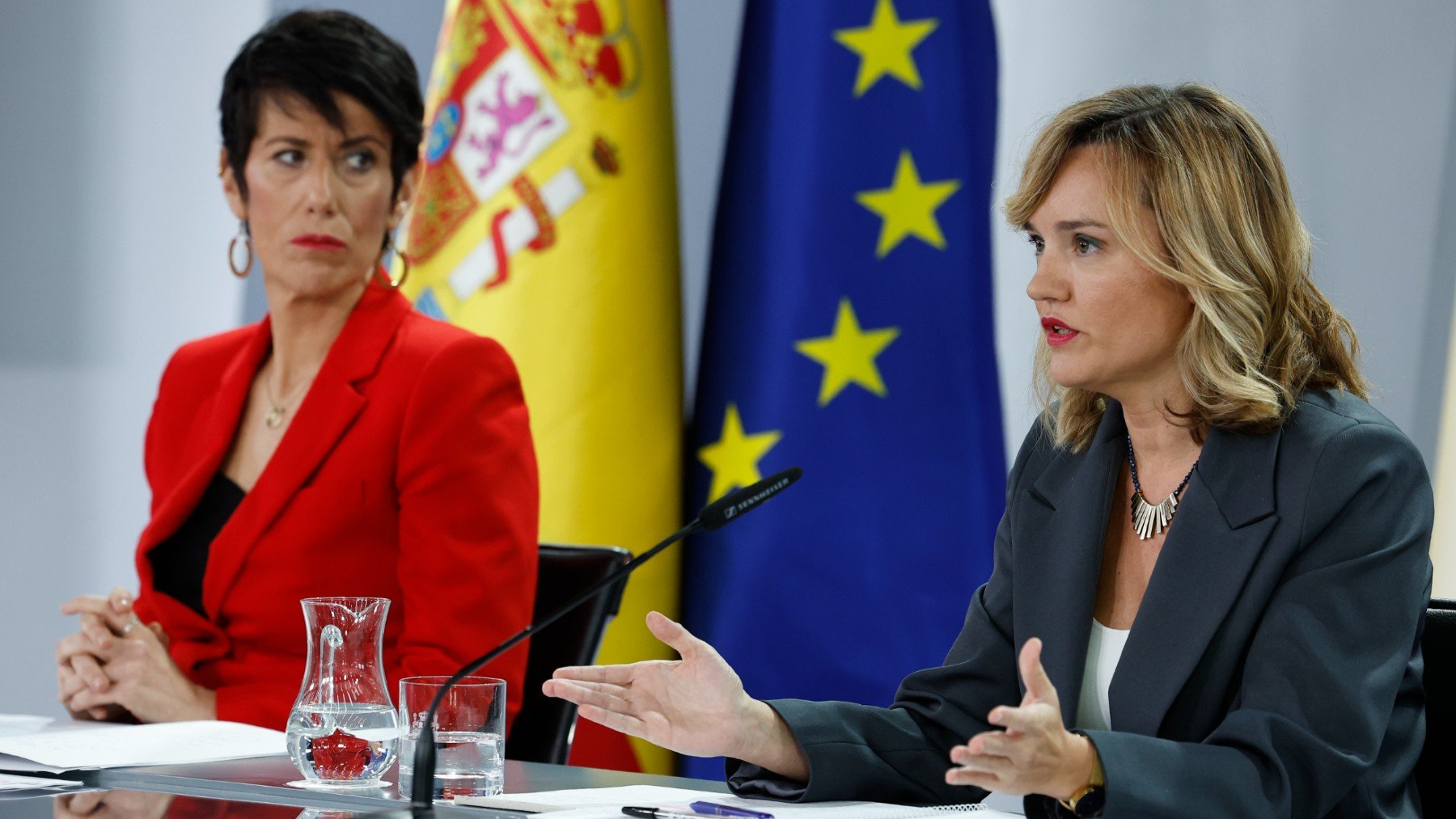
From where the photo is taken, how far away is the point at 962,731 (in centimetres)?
163

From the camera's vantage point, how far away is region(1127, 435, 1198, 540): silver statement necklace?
5.43ft

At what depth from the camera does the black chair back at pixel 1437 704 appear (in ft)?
5.00

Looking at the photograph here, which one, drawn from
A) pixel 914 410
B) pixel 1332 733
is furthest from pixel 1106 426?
pixel 914 410

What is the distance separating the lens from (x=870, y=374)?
9.40ft

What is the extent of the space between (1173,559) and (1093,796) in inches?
13.3

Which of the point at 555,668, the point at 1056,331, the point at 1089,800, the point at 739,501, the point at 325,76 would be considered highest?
the point at 325,76

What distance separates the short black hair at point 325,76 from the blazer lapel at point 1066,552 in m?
1.23

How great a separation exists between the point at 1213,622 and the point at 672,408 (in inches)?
63.7

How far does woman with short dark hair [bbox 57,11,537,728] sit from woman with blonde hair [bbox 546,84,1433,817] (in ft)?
2.24

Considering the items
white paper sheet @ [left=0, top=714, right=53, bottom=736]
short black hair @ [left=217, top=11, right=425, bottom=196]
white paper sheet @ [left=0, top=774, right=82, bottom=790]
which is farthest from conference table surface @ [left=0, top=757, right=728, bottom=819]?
short black hair @ [left=217, top=11, right=425, bottom=196]

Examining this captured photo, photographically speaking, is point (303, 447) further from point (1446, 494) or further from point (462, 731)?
point (1446, 494)

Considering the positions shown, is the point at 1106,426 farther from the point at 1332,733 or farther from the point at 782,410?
the point at 782,410

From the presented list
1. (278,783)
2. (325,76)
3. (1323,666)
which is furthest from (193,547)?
(1323,666)

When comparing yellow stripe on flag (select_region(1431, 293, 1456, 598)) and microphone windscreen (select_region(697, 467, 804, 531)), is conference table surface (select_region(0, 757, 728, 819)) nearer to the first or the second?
microphone windscreen (select_region(697, 467, 804, 531))
